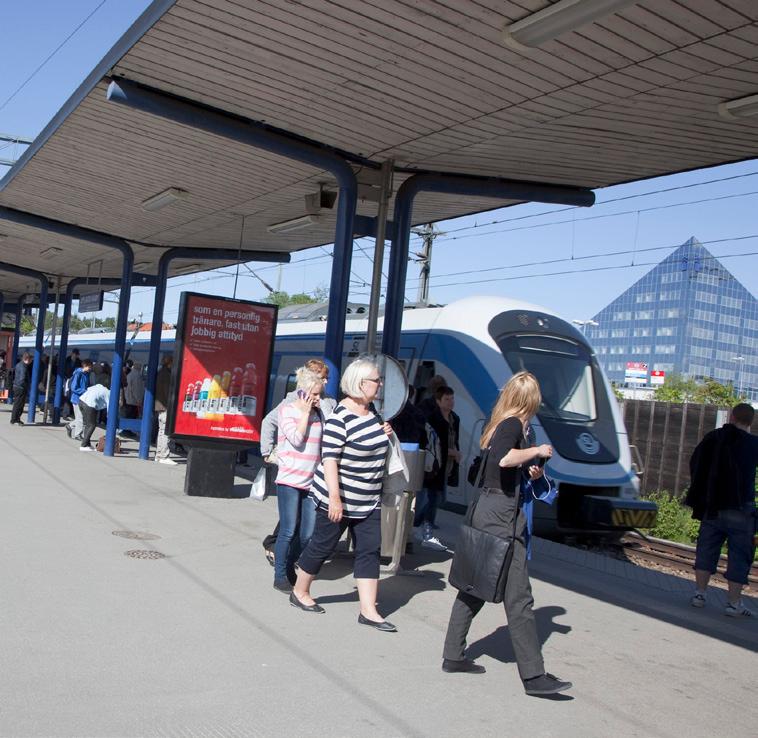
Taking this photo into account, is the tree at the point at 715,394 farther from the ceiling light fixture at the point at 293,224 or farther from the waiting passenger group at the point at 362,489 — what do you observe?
the waiting passenger group at the point at 362,489

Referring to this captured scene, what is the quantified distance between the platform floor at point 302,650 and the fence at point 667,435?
9810 mm

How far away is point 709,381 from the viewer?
1348 inches

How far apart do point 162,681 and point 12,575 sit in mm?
2335

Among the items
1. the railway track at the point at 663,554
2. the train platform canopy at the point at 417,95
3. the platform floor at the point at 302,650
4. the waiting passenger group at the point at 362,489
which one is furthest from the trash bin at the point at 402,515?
the railway track at the point at 663,554

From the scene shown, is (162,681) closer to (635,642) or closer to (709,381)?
(635,642)

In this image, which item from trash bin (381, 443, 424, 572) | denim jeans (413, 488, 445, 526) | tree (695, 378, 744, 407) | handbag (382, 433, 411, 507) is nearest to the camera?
handbag (382, 433, 411, 507)

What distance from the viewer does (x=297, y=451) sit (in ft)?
22.0

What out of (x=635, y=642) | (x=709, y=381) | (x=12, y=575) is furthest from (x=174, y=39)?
(x=709, y=381)

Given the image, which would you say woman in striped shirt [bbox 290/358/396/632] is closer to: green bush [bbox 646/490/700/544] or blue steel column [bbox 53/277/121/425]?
green bush [bbox 646/490/700/544]

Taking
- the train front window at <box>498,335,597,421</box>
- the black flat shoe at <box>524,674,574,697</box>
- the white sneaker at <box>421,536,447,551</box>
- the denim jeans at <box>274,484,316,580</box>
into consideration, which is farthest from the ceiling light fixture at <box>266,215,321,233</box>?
the black flat shoe at <box>524,674,574,697</box>

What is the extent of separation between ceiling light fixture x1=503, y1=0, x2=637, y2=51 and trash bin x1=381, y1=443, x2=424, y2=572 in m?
3.23

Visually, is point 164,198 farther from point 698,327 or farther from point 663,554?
point 698,327

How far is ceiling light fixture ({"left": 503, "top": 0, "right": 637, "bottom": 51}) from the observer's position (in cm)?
529

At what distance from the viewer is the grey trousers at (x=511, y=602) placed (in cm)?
498
